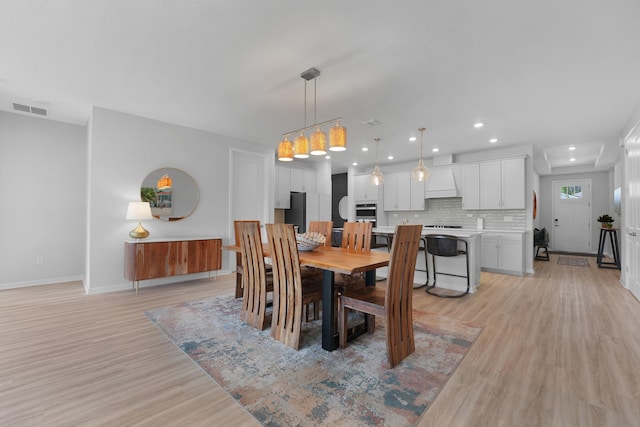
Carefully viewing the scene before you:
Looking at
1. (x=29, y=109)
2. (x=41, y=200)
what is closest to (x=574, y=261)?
(x=41, y=200)

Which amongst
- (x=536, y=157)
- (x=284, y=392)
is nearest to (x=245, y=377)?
(x=284, y=392)

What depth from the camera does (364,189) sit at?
7.71 meters

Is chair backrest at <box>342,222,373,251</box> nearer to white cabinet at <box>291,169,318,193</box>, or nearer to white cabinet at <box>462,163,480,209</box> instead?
white cabinet at <box>462,163,480,209</box>

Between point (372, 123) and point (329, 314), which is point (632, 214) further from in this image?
point (329, 314)

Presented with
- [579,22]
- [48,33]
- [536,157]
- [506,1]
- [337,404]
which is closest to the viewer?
[337,404]

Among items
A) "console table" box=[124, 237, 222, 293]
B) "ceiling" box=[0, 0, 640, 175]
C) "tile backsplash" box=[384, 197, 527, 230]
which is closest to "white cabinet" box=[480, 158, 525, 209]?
"tile backsplash" box=[384, 197, 527, 230]

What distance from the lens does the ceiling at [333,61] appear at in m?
2.06

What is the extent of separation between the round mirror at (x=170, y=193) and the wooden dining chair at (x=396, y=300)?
134 inches

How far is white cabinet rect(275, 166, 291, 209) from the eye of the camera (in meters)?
7.00

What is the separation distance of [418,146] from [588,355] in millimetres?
4304

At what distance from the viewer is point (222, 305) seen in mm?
3426

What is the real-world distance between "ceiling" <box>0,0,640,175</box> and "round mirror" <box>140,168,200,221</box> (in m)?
0.86

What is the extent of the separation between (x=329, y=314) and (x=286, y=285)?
43cm

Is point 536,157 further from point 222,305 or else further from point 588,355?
point 222,305
